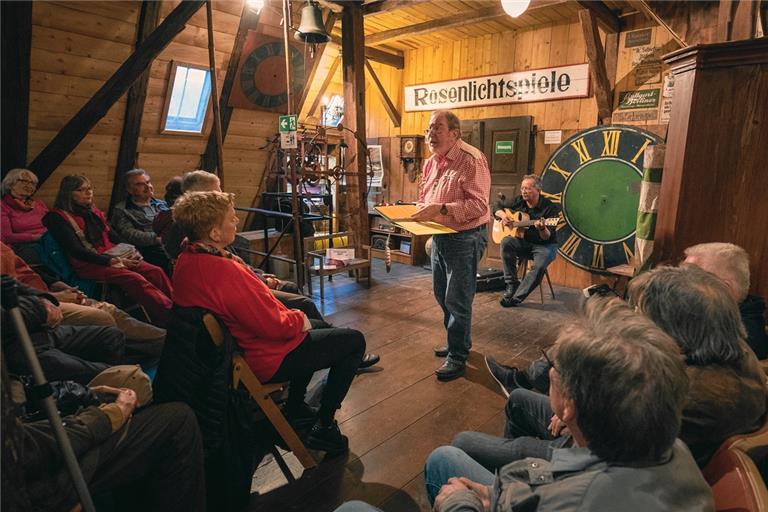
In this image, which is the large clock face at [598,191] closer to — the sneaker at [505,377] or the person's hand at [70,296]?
the sneaker at [505,377]

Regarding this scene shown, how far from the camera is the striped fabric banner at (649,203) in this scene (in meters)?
3.04

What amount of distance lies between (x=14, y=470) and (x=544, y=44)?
5.22 metres

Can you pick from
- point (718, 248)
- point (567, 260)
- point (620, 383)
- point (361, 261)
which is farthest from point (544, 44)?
point (620, 383)

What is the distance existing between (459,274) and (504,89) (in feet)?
10.7

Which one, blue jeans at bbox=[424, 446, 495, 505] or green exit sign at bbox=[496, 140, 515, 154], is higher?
green exit sign at bbox=[496, 140, 515, 154]

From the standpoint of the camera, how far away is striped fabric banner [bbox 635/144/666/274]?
120 inches

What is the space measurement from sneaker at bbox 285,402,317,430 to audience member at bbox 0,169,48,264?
251 cm

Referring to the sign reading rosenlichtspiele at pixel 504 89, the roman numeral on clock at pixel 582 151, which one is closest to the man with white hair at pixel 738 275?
the roman numeral on clock at pixel 582 151

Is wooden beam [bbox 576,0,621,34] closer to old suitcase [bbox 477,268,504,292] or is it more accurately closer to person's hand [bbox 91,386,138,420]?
old suitcase [bbox 477,268,504,292]

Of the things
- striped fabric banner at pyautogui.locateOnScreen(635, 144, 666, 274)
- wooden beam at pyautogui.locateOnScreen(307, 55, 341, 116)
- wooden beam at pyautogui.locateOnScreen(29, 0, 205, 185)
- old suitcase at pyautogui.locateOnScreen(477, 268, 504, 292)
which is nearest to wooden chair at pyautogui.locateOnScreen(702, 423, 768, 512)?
striped fabric banner at pyautogui.locateOnScreen(635, 144, 666, 274)

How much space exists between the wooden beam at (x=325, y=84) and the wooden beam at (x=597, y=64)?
9.72 ft

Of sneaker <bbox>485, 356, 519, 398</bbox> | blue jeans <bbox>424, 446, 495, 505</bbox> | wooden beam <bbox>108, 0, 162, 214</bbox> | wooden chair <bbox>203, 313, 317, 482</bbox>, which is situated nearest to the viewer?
blue jeans <bbox>424, 446, 495, 505</bbox>

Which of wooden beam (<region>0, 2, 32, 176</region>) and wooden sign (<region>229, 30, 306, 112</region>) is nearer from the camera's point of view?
wooden beam (<region>0, 2, 32, 176</region>)

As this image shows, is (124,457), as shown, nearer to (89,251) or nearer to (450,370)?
(450,370)
